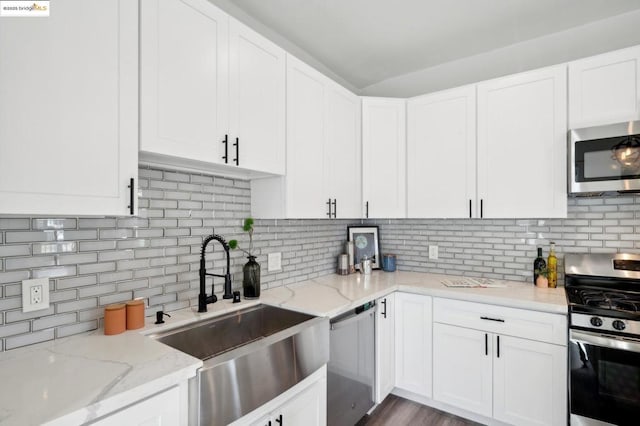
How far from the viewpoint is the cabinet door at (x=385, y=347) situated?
7.38 feet

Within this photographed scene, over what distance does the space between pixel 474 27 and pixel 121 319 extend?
281 centimetres

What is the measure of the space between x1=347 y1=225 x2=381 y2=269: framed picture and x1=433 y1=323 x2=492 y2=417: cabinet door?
0.91 m

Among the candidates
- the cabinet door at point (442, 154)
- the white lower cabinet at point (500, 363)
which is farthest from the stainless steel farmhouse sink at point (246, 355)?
the cabinet door at point (442, 154)

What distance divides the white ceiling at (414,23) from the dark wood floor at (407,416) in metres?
2.76

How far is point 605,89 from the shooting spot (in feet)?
6.50

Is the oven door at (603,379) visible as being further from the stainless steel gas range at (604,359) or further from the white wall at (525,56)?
the white wall at (525,56)

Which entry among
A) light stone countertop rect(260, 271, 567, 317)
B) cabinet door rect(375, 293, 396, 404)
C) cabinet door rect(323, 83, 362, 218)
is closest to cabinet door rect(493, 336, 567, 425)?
light stone countertop rect(260, 271, 567, 317)

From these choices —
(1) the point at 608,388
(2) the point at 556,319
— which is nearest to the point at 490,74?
(2) the point at 556,319

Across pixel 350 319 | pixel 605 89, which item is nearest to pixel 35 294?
pixel 350 319

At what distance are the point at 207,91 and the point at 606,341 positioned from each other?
237 centimetres

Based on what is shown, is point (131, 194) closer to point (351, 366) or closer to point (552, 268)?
point (351, 366)

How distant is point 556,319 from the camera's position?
186 centimetres

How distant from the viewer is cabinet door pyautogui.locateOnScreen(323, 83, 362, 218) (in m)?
2.34

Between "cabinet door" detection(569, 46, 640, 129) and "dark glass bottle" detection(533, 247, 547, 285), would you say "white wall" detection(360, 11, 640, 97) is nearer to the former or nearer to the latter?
"cabinet door" detection(569, 46, 640, 129)
